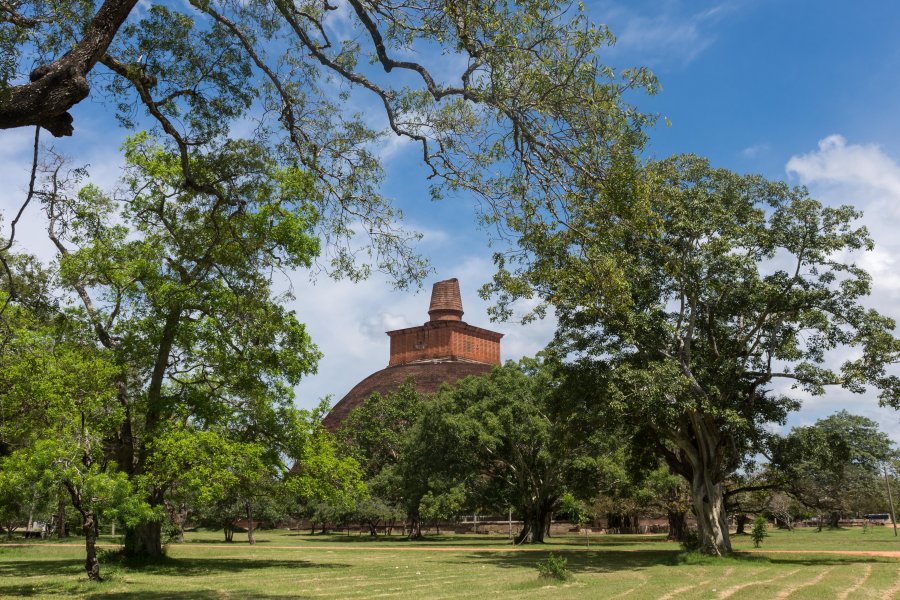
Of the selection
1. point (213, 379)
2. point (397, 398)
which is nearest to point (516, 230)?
point (213, 379)

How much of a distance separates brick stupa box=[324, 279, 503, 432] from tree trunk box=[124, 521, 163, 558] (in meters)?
49.1

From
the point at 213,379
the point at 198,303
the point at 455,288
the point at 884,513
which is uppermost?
the point at 455,288

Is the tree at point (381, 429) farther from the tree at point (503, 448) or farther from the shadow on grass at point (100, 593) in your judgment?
the shadow on grass at point (100, 593)

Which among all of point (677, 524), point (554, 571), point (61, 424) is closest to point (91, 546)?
point (61, 424)

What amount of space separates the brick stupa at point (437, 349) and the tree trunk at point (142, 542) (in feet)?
161

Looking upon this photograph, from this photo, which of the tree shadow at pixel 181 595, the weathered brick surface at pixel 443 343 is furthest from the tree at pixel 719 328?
the weathered brick surface at pixel 443 343

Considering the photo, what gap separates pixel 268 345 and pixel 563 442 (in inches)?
420

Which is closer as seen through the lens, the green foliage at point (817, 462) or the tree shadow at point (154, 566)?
the tree shadow at point (154, 566)

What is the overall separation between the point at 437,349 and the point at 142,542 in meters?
55.7

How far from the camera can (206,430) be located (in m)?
18.2

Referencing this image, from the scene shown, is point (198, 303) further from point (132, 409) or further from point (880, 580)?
point (880, 580)

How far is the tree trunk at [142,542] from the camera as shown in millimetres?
18375

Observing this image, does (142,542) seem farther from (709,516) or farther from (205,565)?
(709,516)

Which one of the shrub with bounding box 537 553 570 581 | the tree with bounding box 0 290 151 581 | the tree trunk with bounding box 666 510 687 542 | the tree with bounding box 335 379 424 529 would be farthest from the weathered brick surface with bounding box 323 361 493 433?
the shrub with bounding box 537 553 570 581
